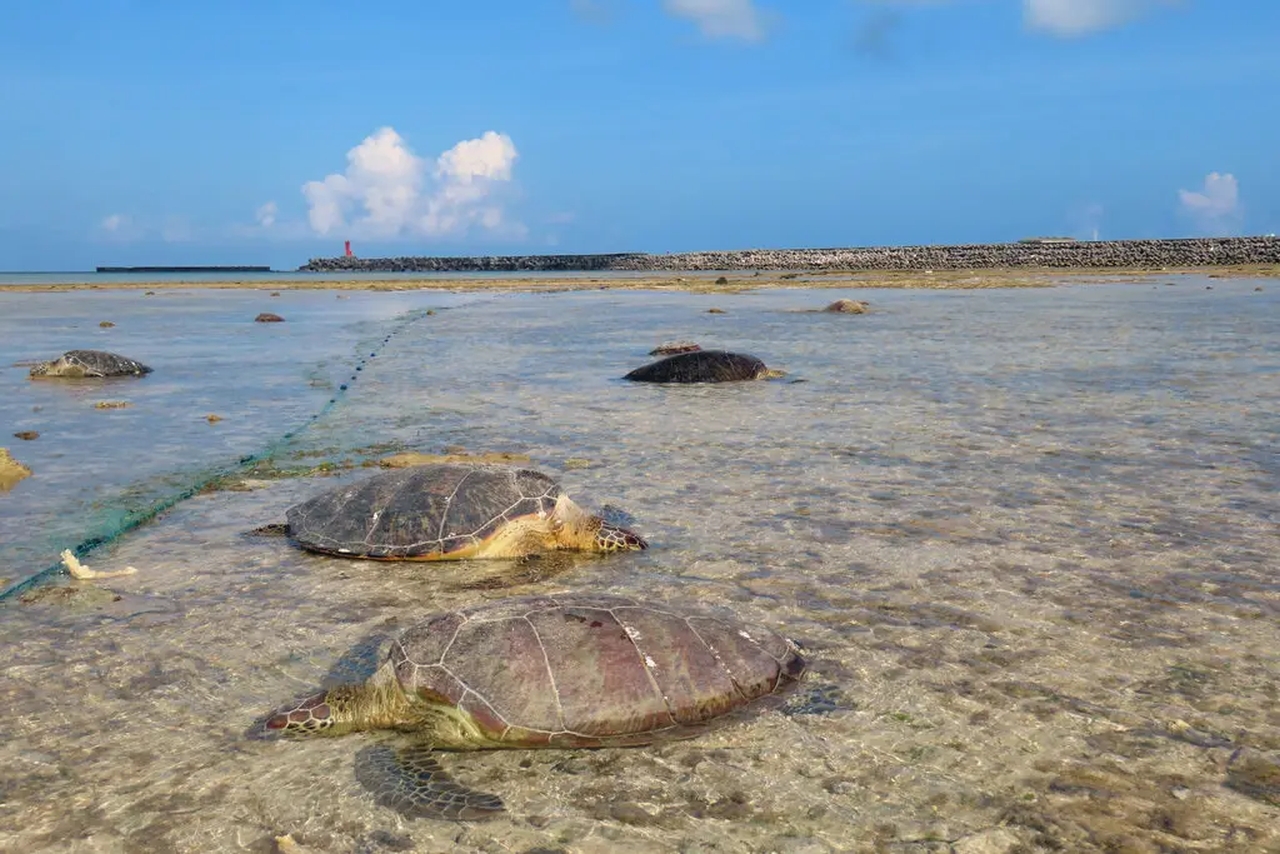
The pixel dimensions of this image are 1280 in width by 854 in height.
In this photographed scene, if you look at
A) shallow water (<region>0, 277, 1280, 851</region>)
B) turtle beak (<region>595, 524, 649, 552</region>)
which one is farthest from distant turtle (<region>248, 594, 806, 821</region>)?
turtle beak (<region>595, 524, 649, 552</region>)

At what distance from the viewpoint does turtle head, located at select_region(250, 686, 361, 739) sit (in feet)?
16.3

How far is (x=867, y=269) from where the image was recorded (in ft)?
328

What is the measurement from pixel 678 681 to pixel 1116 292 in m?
48.0

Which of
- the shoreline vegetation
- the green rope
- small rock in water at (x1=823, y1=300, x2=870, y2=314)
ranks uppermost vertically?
the shoreline vegetation

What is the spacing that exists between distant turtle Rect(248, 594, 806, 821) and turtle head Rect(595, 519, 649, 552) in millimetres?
2285

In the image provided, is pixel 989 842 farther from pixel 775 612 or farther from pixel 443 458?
pixel 443 458

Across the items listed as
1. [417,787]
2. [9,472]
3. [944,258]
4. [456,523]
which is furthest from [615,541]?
[944,258]

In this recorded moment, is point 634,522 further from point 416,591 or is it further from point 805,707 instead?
point 805,707

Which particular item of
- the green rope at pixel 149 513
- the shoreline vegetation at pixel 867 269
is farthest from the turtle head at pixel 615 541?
the shoreline vegetation at pixel 867 269

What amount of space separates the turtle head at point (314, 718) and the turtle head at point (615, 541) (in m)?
2.99

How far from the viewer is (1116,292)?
46938mm

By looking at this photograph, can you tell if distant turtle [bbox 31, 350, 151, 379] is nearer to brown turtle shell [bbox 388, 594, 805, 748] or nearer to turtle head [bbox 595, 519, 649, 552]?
turtle head [bbox 595, 519, 649, 552]

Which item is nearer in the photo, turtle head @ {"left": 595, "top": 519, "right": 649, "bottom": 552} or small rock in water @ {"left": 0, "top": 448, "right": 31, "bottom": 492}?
turtle head @ {"left": 595, "top": 519, "right": 649, "bottom": 552}

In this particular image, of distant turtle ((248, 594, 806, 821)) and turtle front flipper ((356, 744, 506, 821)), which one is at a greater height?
distant turtle ((248, 594, 806, 821))
